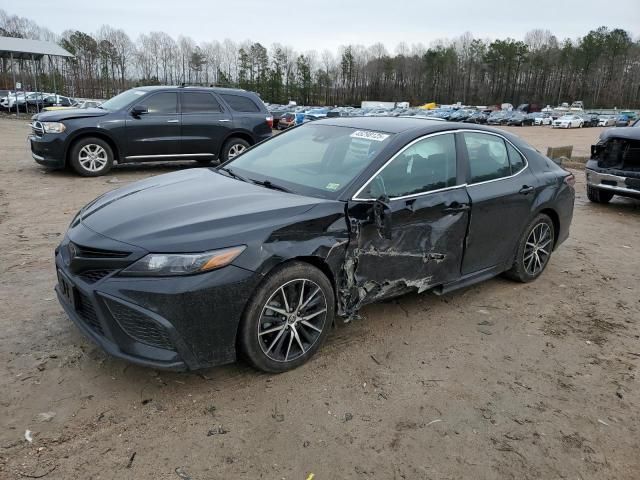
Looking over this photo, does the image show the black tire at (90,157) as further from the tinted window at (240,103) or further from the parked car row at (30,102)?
the parked car row at (30,102)

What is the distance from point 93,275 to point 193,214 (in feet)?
2.22

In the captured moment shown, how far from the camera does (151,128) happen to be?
10.2 metres

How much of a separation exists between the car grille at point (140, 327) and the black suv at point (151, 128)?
25.9 ft

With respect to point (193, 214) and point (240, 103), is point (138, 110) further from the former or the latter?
point (193, 214)

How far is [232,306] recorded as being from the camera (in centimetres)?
299

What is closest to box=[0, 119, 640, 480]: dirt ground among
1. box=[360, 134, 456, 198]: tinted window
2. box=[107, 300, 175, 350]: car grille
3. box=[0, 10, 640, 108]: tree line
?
box=[107, 300, 175, 350]: car grille

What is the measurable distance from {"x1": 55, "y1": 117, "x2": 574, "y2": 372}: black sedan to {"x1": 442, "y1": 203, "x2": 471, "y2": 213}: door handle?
24mm

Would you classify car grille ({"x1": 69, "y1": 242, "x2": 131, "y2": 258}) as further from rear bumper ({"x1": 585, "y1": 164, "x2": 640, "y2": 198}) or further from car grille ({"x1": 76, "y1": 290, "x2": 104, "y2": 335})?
rear bumper ({"x1": 585, "y1": 164, "x2": 640, "y2": 198})

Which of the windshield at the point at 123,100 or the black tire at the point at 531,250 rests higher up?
the windshield at the point at 123,100

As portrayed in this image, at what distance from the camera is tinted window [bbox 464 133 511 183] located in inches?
175

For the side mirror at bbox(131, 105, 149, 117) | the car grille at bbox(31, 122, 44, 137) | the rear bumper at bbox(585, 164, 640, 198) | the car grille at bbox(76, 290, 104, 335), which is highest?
the side mirror at bbox(131, 105, 149, 117)

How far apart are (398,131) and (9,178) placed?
8.76 metres

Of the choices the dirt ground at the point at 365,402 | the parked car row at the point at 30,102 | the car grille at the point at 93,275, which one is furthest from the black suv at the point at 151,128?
the parked car row at the point at 30,102

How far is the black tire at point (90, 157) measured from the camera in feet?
32.0
